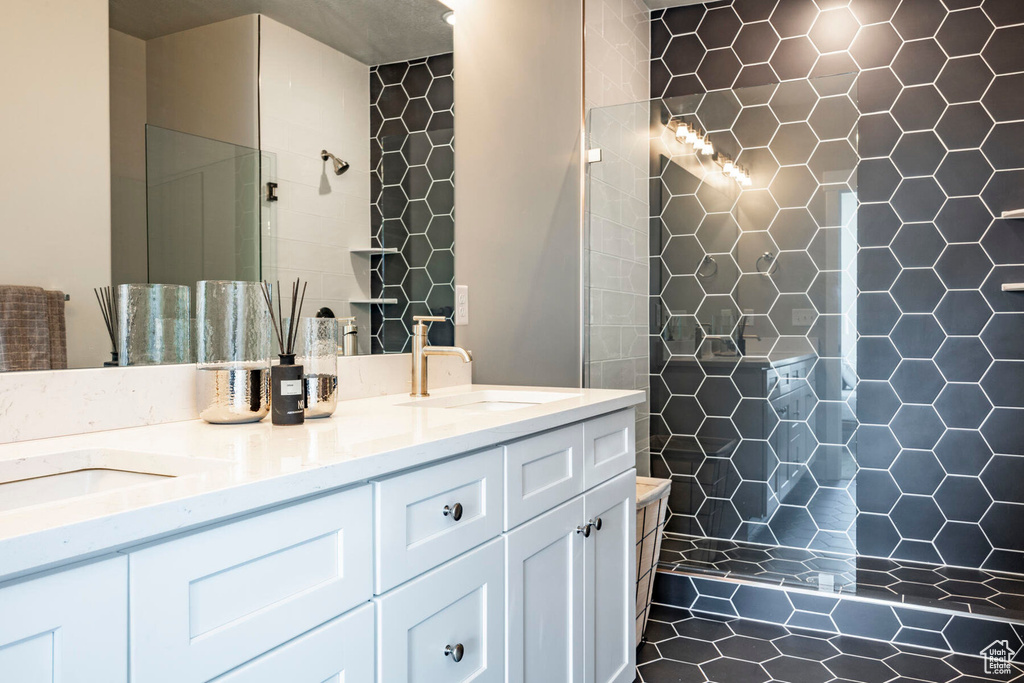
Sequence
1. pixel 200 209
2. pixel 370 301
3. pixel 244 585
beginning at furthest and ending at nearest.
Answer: pixel 370 301, pixel 200 209, pixel 244 585

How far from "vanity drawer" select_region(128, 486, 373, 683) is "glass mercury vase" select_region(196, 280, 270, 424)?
432 millimetres

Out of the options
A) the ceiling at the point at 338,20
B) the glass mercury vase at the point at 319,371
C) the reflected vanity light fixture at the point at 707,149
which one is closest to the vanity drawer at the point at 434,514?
the glass mercury vase at the point at 319,371

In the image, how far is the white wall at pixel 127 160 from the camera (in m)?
→ 1.19

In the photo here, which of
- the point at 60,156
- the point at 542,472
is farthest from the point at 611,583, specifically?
the point at 60,156

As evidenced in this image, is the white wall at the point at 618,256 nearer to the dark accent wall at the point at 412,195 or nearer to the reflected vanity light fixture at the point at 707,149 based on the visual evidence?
the reflected vanity light fixture at the point at 707,149

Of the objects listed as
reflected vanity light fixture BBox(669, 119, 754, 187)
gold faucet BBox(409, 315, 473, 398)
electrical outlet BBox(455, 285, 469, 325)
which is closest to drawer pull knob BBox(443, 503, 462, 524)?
gold faucet BBox(409, 315, 473, 398)

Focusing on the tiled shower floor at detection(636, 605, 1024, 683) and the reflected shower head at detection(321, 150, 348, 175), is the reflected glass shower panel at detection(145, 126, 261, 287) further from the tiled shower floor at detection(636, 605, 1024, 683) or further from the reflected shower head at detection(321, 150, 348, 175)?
the tiled shower floor at detection(636, 605, 1024, 683)

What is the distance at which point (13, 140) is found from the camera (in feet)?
3.44

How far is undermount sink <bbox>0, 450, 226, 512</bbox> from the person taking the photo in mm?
914

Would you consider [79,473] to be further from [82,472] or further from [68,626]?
[68,626]

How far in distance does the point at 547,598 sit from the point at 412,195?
1204mm

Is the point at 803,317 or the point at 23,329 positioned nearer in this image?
the point at 23,329

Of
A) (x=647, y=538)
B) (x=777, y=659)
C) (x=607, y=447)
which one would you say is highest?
(x=607, y=447)

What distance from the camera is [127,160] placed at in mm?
1204
